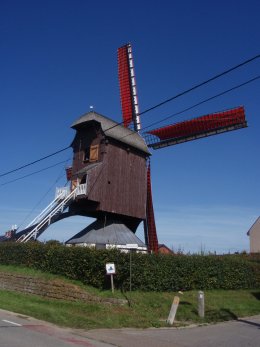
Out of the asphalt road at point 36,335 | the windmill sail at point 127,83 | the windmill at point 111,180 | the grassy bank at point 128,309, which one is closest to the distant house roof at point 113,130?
Answer: the windmill at point 111,180

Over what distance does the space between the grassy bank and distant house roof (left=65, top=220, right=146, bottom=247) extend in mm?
9200

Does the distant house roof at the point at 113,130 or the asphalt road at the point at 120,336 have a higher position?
the distant house roof at the point at 113,130

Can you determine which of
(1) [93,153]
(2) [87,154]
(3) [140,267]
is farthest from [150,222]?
(3) [140,267]

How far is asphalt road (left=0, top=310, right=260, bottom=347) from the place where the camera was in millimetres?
12141

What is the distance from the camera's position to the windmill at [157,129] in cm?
3422

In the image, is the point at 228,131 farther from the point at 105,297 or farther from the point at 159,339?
the point at 159,339

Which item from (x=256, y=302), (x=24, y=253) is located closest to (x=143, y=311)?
(x=256, y=302)

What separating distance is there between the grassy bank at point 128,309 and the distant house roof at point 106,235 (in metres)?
9.20

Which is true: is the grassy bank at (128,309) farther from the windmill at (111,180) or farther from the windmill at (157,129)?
the windmill at (157,129)

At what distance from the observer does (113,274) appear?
20.9m

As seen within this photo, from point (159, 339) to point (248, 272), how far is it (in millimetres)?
17003

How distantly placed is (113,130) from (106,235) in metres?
7.35

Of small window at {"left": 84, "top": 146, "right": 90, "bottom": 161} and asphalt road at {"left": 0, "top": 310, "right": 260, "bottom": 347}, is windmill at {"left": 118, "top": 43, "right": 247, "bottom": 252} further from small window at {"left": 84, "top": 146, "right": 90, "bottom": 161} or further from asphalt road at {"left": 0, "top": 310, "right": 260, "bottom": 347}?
asphalt road at {"left": 0, "top": 310, "right": 260, "bottom": 347}

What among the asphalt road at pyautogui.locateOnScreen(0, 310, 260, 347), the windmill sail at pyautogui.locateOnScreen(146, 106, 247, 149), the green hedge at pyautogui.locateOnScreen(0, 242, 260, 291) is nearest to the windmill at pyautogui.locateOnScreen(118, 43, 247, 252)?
the windmill sail at pyautogui.locateOnScreen(146, 106, 247, 149)
